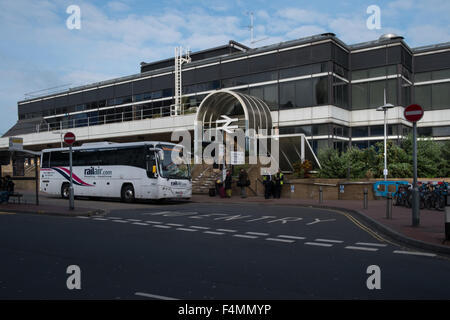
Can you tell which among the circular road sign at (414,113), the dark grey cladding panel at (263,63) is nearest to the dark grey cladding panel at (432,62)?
the dark grey cladding panel at (263,63)

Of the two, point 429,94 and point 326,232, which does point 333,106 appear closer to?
point 429,94

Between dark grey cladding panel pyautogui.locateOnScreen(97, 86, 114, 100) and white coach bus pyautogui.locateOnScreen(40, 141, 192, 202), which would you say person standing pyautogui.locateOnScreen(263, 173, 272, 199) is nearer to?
white coach bus pyautogui.locateOnScreen(40, 141, 192, 202)

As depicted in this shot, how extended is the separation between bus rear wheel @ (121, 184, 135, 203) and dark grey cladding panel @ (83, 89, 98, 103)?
95.7 feet

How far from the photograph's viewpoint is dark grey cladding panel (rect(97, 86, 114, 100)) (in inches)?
1893

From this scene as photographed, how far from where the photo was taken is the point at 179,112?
41000mm

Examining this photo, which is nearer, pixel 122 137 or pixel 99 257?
pixel 99 257

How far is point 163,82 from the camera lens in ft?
143

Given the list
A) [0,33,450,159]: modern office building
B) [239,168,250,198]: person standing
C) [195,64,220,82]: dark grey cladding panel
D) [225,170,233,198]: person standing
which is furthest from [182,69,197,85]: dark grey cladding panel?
[239,168,250,198]: person standing

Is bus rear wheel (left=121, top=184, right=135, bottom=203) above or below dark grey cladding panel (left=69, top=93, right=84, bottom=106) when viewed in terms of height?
below

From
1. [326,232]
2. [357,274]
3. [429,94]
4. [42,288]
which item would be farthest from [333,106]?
[42,288]

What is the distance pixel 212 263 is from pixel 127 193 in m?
16.4

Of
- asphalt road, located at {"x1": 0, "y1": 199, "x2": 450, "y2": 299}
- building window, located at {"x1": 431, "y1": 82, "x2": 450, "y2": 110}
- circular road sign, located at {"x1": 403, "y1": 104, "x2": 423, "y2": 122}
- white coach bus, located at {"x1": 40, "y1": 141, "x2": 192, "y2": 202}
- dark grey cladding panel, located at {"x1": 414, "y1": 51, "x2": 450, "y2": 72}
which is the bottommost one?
asphalt road, located at {"x1": 0, "y1": 199, "x2": 450, "y2": 299}

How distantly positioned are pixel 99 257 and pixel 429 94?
1325 inches

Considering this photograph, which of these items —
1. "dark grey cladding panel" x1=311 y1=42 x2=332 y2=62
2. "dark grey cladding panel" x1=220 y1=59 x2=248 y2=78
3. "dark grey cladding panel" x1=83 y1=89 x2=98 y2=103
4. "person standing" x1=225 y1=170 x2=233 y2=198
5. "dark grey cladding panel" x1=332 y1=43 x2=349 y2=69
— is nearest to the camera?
"person standing" x1=225 y1=170 x2=233 y2=198
